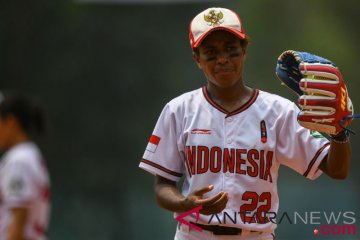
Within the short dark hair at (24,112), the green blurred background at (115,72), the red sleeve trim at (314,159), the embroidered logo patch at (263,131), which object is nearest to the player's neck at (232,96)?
the embroidered logo patch at (263,131)

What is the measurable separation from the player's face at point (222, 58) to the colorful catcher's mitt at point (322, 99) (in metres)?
0.26

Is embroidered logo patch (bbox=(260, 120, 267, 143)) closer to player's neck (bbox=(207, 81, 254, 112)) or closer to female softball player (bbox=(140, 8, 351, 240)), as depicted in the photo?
female softball player (bbox=(140, 8, 351, 240))

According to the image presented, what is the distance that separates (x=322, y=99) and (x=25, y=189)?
43.8 inches

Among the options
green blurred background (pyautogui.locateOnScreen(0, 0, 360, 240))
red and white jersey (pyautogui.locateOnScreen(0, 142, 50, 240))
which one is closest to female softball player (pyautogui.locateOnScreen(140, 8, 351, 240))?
red and white jersey (pyautogui.locateOnScreen(0, 142, 50, 240))

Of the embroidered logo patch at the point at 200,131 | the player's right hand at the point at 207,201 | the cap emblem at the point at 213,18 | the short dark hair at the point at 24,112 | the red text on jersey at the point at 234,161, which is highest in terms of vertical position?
the cap emblem at the point at 213,18

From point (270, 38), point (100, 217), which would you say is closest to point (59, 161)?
point (100, 217)

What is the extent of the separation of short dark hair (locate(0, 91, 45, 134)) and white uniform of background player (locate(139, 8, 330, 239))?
458mm

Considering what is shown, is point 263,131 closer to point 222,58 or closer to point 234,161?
Answer: point 234,161

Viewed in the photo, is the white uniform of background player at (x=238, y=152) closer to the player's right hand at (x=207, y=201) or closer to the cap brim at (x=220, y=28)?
the cap brim at (x=220, y=28)

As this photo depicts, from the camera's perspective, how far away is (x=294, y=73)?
3189 millimetres

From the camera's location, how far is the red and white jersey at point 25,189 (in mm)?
2975

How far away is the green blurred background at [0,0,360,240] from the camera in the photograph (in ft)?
19.8

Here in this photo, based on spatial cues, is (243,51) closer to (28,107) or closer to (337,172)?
(337,172)

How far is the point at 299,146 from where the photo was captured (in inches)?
122
